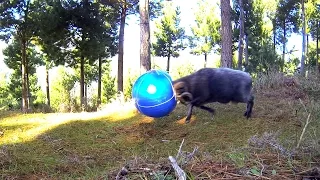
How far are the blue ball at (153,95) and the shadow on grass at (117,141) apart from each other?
0.48 m

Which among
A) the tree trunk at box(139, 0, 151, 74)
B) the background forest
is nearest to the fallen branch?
the background forest

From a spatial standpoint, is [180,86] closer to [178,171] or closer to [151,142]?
[151,142]

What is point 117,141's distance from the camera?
5520mm

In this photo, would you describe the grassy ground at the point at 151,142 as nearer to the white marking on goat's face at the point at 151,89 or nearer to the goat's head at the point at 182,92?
the goat's head at the point at 182,92

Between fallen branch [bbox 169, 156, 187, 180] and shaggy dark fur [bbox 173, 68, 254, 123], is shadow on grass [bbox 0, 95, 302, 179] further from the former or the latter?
fallen branch [bbox 169, 156, 187, 180]

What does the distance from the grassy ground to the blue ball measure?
48 centimetres

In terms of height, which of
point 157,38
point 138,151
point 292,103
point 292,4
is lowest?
point 138,151

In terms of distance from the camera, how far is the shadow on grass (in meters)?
3.99

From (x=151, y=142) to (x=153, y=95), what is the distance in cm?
76

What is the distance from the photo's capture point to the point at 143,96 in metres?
5.48

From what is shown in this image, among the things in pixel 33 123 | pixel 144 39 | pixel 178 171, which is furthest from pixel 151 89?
pixel 144 39

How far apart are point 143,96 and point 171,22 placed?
2380 centimetres

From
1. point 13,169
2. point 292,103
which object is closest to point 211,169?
point 13,169

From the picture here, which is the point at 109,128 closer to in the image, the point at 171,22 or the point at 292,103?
the point at 292,103
